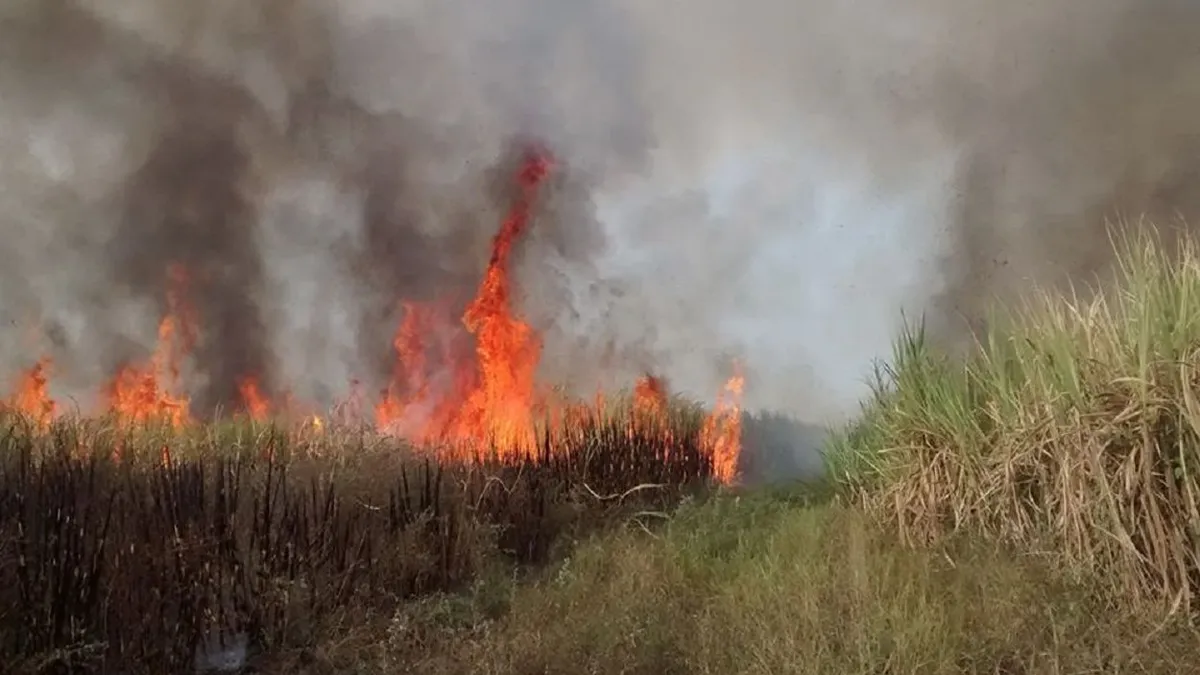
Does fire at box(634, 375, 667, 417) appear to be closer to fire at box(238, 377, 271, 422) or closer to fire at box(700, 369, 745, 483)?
fire at box(700, 369, 745, 483)

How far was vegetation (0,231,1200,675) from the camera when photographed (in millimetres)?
Answer: 2951

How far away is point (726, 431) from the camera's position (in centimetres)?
740

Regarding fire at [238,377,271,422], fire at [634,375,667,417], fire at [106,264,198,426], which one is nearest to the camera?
fire at [634,375,667,417]

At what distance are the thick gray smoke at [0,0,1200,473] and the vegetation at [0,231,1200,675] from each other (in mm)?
2759

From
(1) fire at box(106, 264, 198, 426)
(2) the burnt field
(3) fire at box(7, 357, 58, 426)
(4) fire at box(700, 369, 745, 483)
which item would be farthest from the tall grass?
(3) fire at box(7, 357, 58, 426)

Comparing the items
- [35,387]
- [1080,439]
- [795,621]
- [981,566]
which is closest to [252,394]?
[35,387]

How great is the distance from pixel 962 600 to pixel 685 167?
5.34 metres

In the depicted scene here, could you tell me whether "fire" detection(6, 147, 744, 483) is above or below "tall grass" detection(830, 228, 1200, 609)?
above

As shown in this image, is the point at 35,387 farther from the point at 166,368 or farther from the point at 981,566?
the point at 981,566

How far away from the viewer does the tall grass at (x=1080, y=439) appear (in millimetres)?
3059

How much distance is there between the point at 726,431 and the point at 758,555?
10.4 feet

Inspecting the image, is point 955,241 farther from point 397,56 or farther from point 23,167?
point 23,167

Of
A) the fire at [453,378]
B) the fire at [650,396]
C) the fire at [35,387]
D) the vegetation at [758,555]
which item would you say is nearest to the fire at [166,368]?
the fire at [453,378]

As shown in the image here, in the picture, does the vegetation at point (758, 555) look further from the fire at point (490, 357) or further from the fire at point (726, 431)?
Answer: the fire at point (490, 357)
